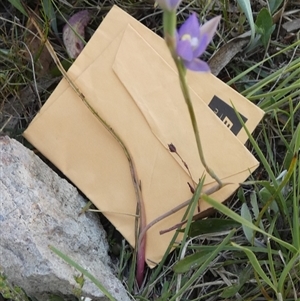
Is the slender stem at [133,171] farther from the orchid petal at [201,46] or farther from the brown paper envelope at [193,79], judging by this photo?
the orchid petal at [201,46]

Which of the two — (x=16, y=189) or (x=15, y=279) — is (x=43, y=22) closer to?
(x=16, y=189)

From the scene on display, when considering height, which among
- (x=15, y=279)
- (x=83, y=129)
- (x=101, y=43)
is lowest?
(x=15, y=279)

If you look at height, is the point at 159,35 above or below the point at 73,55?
above

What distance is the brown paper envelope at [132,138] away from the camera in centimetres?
74

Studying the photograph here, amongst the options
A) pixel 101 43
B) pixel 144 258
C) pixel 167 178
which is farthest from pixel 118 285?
pixel 101 43

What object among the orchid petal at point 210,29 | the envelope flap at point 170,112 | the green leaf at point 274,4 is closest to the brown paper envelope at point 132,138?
the envelope flap at point 170,112

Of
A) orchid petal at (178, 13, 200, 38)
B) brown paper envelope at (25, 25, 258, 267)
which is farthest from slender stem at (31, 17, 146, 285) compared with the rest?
orchid petal at (178, 13, 200, 38)

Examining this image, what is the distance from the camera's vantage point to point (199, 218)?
0.73m

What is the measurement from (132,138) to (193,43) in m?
0.45

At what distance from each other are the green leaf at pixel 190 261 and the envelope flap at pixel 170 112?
0.38 feet

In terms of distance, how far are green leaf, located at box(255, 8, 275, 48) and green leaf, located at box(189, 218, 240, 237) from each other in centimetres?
33

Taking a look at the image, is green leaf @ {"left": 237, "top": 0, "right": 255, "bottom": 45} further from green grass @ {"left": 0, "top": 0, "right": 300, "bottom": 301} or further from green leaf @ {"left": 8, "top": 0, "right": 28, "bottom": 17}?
green leaf @ {"left": 8, "top": 0, "right": 28, "bottom": 17}

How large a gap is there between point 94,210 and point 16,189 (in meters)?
0.13

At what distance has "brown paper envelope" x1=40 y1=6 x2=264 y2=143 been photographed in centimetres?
75
